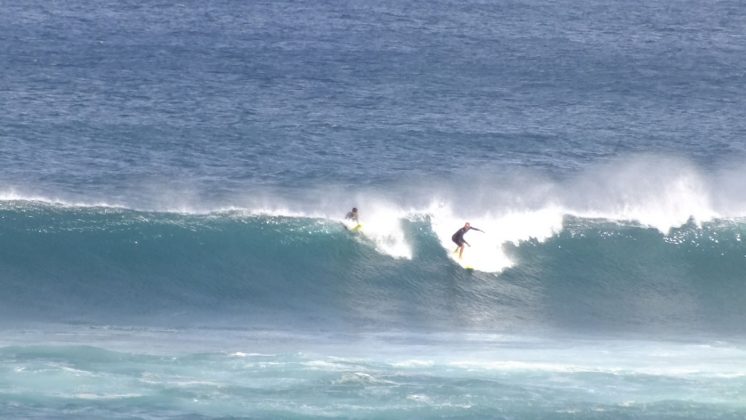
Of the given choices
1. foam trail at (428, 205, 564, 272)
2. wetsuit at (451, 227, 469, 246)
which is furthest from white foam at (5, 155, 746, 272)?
wetsuit at (451, 227, 469, 246)

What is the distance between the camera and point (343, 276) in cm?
3856

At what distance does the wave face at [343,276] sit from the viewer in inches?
1422

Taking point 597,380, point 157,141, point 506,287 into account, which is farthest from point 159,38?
point 597,380

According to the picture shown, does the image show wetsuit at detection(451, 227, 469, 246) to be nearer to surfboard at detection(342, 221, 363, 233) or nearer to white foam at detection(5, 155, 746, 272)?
white foam at detection(5, 155, 746, 272)

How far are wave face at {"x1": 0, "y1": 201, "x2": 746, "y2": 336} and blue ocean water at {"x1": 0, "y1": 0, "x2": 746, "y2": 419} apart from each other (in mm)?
87

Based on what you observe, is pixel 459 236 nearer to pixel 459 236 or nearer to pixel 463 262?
pixel 459 236

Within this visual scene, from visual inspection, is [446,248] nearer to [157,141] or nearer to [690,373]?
[690,373]

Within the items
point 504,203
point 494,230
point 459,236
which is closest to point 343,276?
point 459,236

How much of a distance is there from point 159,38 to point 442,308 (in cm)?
2949

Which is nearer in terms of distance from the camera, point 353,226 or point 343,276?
point 343,276

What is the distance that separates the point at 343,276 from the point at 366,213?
4.31 m

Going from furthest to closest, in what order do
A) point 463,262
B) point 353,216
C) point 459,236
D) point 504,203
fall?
point 504,203, point 353,216, point 463,262, point 459,236

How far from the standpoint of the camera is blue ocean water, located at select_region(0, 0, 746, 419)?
3078 cm

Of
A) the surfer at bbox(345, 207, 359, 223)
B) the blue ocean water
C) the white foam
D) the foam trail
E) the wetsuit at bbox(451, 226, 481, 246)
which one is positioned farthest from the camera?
the white foam
